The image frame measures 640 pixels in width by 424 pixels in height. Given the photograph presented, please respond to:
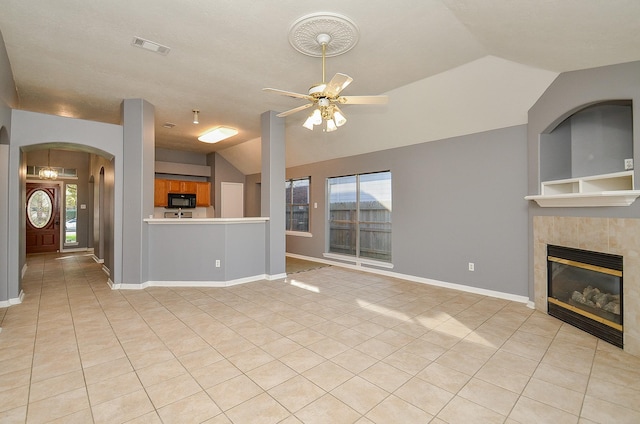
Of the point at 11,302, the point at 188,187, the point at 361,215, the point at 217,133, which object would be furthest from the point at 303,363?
the point at 188,187

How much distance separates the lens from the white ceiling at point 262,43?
2.48 metres

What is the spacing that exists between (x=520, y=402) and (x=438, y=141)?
3.81 m

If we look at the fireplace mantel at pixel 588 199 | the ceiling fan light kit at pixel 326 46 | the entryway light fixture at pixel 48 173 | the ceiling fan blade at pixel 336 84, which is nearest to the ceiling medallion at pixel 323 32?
the ceiling fan light kit at pixel 326 46

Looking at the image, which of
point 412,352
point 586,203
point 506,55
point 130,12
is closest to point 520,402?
point 412,352

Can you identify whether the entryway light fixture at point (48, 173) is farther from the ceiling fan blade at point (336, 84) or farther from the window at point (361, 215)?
the ceiling fan blade at point (336, 84)

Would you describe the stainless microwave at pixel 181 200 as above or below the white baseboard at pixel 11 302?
above

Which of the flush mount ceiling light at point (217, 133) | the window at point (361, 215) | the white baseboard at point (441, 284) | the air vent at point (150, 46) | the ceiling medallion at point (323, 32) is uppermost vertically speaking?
the air vent at point (150, 46)

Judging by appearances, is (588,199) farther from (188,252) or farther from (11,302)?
(11,302)

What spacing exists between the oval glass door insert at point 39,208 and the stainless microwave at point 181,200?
11.3 ft

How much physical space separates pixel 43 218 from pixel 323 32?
30.7 feet

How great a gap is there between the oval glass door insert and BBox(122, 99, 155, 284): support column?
18.4 ft

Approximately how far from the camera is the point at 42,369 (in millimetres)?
2287

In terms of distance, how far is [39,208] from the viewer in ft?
26.5

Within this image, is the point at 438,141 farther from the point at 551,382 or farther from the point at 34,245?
the point at 34,245
